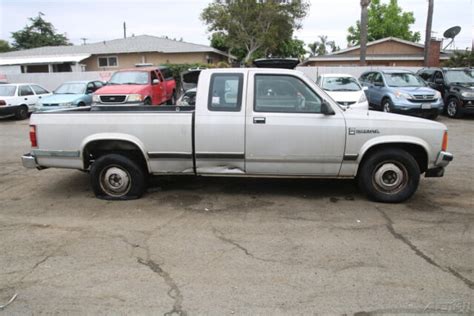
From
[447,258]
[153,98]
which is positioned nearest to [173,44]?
[153,98]

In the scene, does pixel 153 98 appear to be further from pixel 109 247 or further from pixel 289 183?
pixel 109 247

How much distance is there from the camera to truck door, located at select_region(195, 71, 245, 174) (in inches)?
219

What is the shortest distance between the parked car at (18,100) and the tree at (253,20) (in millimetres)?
19841

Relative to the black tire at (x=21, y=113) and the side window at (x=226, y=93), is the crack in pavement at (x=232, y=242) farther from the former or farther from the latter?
the black tire at (x=21, y=113)

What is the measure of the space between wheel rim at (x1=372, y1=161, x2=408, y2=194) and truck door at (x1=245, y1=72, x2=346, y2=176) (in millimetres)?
577

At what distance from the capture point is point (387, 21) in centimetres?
5475

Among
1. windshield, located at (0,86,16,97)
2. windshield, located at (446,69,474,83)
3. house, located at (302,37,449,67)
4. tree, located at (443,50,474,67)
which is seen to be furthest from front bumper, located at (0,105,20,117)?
house, located at (302,37,449,67)

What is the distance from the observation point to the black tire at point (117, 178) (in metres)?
5.87

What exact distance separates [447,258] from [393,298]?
1.08 m

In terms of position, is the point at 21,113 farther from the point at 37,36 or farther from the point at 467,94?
the point at 37,36

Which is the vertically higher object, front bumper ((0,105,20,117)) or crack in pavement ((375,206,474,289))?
front bumper ((0,105,20,117))

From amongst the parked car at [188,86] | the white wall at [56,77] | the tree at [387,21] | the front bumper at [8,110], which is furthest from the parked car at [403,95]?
the tree at [387,21]

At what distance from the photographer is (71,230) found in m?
4.95

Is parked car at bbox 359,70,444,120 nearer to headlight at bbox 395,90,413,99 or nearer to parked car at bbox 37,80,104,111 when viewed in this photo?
headlight at bbox 395,90,413,99
